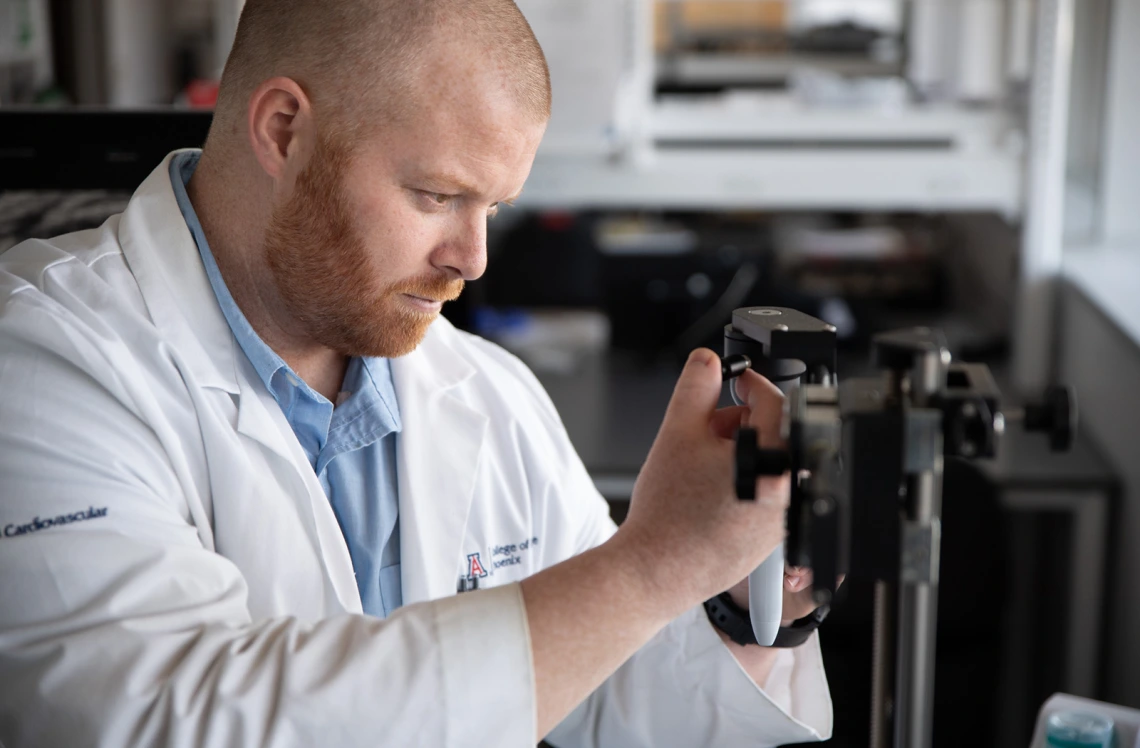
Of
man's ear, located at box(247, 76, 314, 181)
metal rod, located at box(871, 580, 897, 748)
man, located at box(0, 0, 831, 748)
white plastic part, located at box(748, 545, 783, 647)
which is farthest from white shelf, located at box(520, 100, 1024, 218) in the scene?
metal rod, located at box(871, 580, 897, 748)

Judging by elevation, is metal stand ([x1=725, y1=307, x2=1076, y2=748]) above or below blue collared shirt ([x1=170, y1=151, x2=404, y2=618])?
above

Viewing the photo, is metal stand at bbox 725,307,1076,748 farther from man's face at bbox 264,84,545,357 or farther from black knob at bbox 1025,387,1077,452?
man's face at bbox 264,84,545,357

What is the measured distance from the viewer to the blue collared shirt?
3.57 ft

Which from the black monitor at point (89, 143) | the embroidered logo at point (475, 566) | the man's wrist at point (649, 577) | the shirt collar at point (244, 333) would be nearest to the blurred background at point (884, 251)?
the black monitor at point (89, 143)

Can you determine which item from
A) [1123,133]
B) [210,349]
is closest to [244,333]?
[210,349]

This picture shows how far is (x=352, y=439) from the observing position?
1156 mm

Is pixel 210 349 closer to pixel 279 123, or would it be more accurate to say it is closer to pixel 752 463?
pixel 279 123

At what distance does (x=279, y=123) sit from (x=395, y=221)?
0.47ft

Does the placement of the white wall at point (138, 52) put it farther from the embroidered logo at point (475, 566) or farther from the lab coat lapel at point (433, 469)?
the embroidered logo at point (475, 566)

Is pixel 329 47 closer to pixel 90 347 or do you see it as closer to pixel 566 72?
pixel 90 347

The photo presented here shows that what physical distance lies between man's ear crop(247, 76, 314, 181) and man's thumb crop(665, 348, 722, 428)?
424mm

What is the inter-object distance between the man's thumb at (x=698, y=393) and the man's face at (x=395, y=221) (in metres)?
0.27

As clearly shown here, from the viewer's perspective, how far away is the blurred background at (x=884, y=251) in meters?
2.00

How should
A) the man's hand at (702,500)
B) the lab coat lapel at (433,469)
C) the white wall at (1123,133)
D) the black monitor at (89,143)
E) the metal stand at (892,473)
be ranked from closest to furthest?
the metal stand at (892,473) → the man's hand at (702,500) → the lab coat lapel at (433,469) → the black monitor at (89,143) → the white wall at (1123,133)
